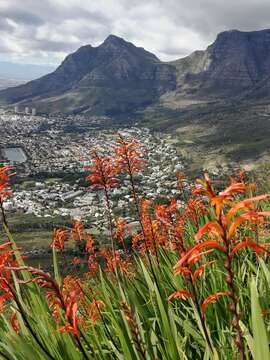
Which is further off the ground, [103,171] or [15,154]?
[103,171]

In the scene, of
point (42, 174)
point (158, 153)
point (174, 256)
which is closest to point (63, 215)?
point (42, 174)

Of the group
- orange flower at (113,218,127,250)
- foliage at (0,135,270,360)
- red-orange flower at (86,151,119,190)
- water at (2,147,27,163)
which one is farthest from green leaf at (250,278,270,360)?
water at (2,147,27,163)

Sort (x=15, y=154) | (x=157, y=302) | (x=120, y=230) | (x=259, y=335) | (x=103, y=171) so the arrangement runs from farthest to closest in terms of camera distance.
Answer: (x=15, y=154) → (x=120, y=230) → (x=103, y=171) → (x=157, y=302) → (x=259, y=335)

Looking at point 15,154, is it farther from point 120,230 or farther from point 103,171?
point 103,171

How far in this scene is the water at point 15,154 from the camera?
13275 cm

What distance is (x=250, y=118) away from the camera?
17938cm

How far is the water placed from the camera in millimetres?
132750

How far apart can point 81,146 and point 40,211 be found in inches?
2772

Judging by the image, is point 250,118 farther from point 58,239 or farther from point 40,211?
point 58,239

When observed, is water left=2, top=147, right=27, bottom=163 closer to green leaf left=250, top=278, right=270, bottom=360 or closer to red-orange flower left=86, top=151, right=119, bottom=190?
red-orange flower left=86, top=151, right=119, bottom=190

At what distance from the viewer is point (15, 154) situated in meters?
143

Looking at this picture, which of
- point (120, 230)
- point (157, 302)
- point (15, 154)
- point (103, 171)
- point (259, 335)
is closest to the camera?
point (259, 335)

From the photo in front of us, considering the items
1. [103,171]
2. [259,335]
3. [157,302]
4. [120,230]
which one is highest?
[103,171]

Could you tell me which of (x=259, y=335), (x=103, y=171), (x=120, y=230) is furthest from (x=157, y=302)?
(x=120, y=230)
